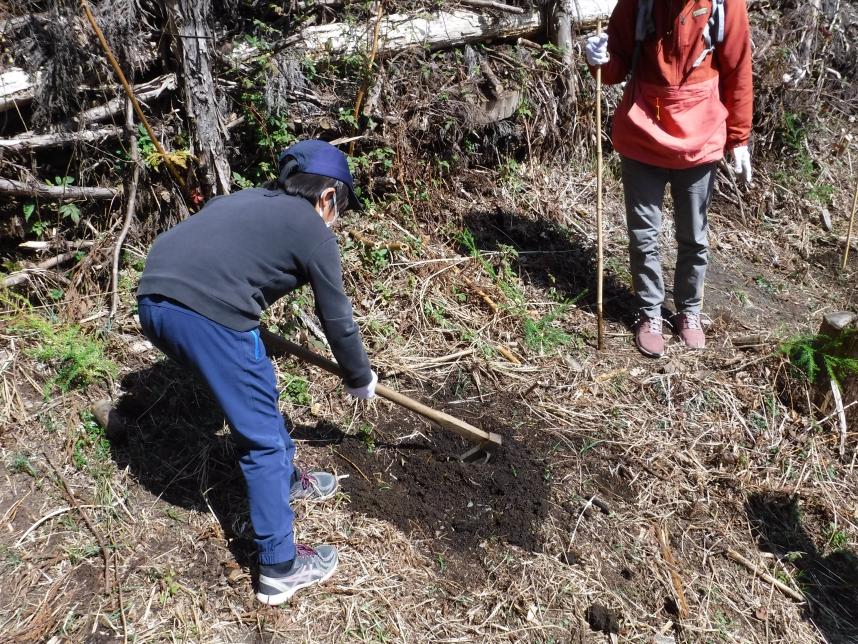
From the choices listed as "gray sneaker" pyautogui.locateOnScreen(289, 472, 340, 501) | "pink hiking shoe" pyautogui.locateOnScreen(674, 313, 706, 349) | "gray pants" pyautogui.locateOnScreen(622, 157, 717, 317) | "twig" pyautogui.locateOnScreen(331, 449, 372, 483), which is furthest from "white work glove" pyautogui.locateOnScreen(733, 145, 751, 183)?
"gray sneaker" pyautogui.locateOnScreen(289, 472, 340, 501)

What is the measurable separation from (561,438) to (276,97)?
264cm

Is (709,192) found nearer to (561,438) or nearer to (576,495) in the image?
(561,438)

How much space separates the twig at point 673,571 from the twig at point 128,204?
10.2ft

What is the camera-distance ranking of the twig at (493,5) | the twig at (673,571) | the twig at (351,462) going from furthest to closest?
the twig at (493,5) → the twig at (351,462) → the twig at (673,571)

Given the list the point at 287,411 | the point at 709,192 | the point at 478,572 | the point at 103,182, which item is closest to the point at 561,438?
the point at 478,572

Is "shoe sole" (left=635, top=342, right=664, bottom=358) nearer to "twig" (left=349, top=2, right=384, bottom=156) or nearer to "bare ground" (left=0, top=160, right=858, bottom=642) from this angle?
"bare ground" (left=0, top=160, right=858, bottom=642)

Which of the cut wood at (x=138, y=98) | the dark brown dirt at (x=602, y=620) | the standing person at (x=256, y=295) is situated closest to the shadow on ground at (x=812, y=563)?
the dark brown dirt at (x=602, y=620)

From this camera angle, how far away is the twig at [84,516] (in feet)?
9.50

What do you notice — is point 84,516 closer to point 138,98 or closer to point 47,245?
point 47,245

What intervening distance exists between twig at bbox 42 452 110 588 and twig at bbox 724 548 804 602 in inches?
110

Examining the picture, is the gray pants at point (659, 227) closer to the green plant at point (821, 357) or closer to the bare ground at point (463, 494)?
the bare ground at point (463, 494)

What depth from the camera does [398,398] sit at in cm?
320

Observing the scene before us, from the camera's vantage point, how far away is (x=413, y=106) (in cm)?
470

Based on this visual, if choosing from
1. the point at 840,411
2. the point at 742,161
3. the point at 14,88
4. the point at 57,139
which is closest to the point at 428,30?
the point at 742,161
